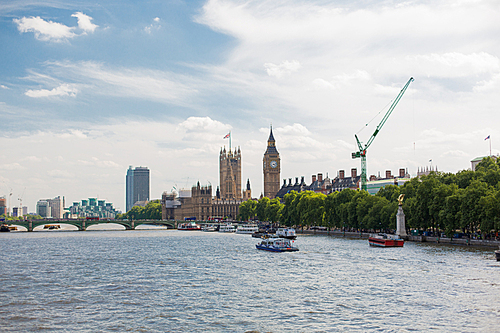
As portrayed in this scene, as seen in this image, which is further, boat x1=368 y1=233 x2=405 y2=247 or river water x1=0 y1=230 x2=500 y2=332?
boat x1=368 y1=233 x2=405 y2=247

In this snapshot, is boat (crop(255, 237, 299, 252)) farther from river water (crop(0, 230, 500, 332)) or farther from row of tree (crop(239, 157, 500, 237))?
row of tree (crop(239, 157, 500, 237))

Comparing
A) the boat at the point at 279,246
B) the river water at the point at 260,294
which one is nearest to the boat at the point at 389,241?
the boat at the point at 279,246

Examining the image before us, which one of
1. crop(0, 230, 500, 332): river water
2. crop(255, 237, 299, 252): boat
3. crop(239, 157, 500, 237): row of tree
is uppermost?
crop(239, 157, 500, 237): row of tree

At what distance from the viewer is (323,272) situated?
58906 mm

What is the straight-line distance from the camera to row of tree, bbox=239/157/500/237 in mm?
83438

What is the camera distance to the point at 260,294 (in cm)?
4619

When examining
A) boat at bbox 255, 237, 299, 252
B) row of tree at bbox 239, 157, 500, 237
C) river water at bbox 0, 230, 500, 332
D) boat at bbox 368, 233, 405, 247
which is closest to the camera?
river water at bbox 0, 230, 500, 332

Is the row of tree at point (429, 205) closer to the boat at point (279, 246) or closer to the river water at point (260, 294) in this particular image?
the river water at point (260, 294)

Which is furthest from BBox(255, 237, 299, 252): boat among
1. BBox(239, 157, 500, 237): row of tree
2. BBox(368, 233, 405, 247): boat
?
BBox(239, 157, 500, 237): row of tree

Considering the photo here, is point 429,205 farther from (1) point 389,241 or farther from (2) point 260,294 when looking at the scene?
(2) point 260,294

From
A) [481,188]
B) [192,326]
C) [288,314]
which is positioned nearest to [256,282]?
[288,314]

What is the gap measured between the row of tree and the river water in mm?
10164

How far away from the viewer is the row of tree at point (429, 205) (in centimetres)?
8344

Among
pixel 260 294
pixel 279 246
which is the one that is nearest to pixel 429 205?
pixel 279 246
